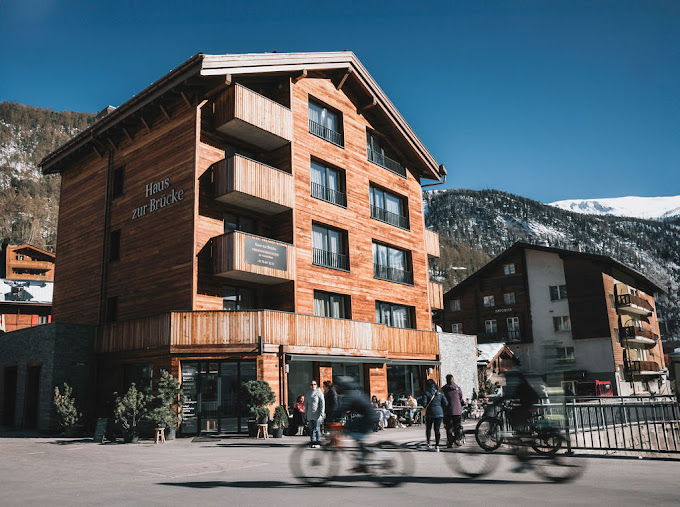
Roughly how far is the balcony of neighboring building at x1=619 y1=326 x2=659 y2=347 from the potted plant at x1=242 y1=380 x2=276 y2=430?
45888 millimetres

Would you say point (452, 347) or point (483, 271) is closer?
point (452, 347)

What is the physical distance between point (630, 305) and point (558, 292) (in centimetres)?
710

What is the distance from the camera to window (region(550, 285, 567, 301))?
55844 millimetres

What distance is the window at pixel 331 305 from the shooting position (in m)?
25.0

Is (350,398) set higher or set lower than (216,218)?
lower

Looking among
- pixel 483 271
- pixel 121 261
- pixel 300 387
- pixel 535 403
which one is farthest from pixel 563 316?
pixel 535 403

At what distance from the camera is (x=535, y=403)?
9.73m

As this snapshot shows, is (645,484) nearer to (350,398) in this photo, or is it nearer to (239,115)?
(350,398)

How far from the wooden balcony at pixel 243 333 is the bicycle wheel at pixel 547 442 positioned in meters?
12.6

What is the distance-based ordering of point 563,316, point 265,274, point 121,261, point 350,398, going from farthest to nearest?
point 563,316 < point 121,261 < point 265,274 < point 350,398

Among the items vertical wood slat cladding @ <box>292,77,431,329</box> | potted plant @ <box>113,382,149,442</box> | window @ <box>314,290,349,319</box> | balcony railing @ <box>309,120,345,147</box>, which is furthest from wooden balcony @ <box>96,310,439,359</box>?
balcony railing @ <box>309,120,345,147</box>

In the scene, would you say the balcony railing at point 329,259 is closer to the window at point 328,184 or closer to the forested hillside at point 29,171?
the window at point 328,184

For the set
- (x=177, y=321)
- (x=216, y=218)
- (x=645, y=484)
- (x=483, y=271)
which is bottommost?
(x=645, y=484)

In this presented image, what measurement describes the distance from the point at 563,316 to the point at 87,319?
1756 inches
